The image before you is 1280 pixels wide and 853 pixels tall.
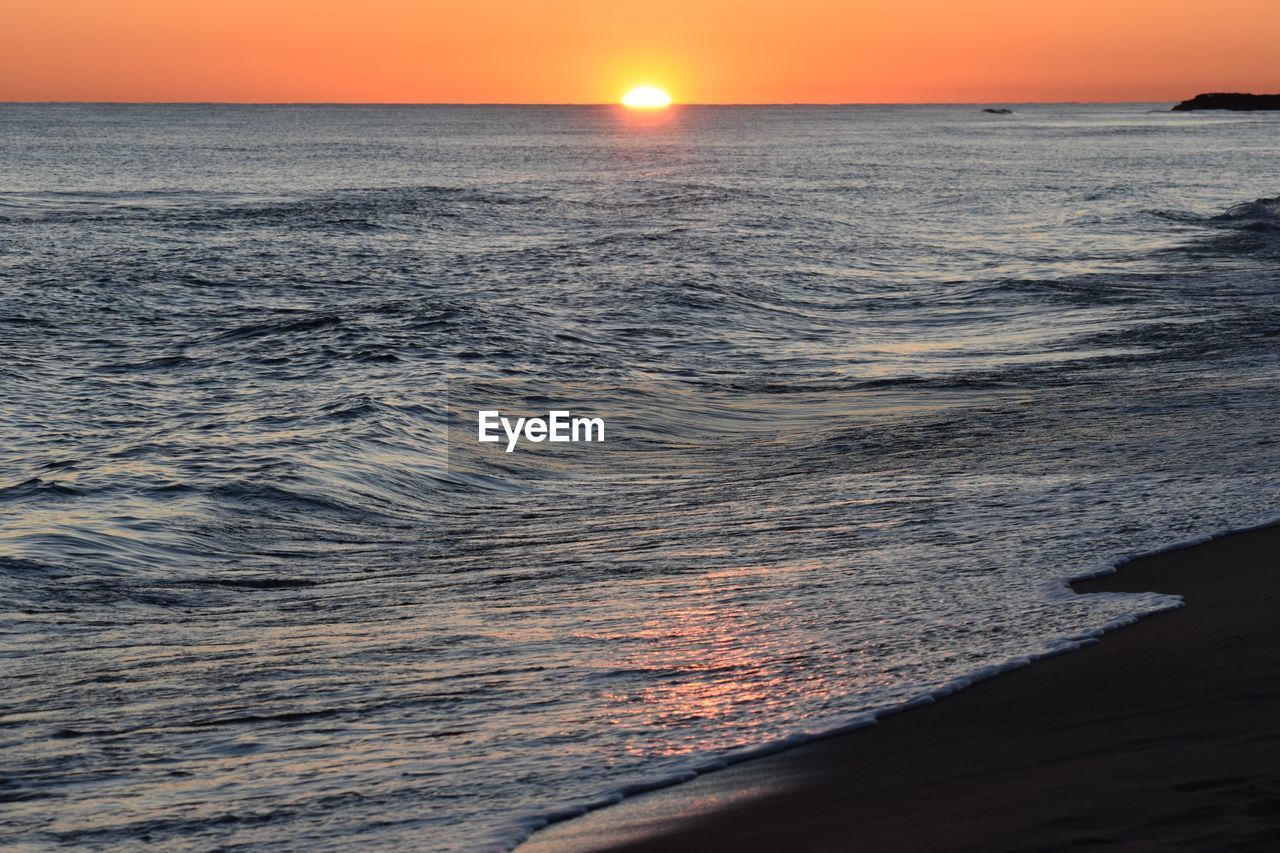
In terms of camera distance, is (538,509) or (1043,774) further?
(538,509)

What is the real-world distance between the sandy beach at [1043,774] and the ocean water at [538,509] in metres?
0.25

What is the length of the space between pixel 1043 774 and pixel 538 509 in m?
6.21

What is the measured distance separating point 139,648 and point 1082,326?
15842 mm

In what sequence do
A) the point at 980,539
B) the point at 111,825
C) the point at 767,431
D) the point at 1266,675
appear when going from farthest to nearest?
the point at 767,431
the point at 980,539
the point at 1266,675
the point at 111,825

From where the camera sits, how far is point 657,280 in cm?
2631

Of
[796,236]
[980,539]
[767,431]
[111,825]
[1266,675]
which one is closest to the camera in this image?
[111,825]

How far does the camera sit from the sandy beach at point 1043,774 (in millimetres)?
3795

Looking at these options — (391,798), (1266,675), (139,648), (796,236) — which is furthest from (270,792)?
(796,236)

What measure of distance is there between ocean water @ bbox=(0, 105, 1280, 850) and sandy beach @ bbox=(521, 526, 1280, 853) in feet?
0.82

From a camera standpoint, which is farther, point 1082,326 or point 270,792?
point 1082,326

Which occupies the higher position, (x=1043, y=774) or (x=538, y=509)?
(x=1043, y=774)

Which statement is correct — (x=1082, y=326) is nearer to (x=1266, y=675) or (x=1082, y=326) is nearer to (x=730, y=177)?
(x=1266, y=675)

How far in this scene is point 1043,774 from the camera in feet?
14.0

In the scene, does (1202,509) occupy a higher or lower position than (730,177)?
lower
